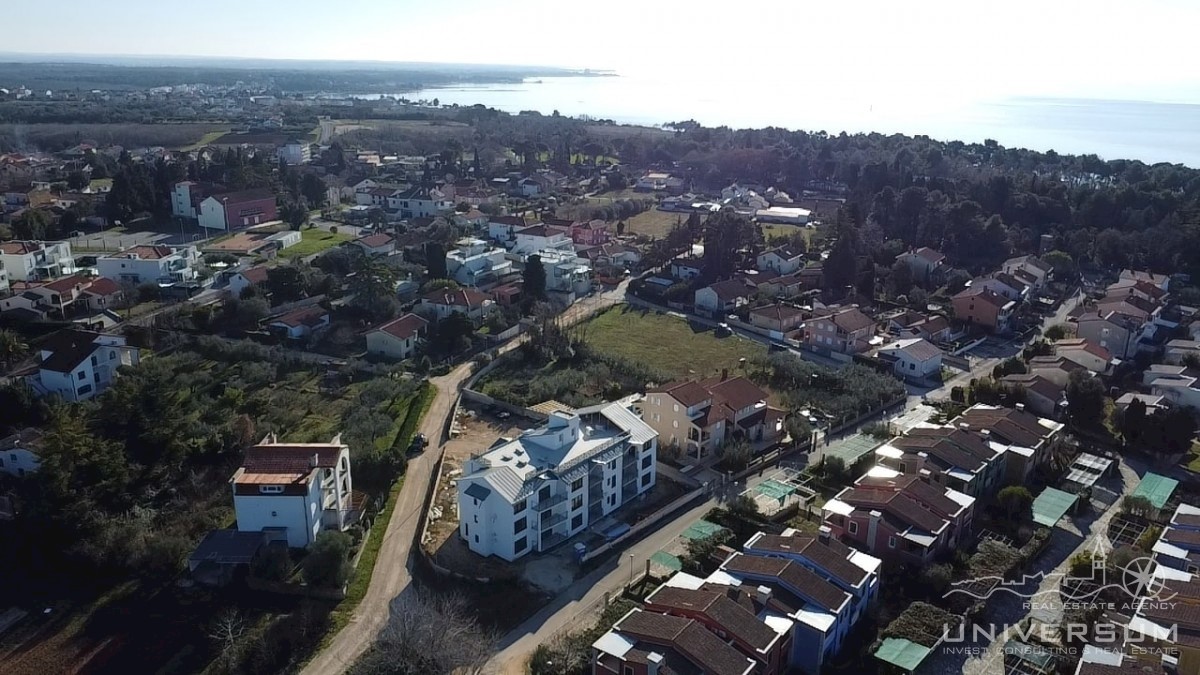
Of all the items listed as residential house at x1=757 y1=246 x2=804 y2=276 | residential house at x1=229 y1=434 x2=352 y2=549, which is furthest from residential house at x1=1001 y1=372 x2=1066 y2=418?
residential house at x1=229 y1=434 x2=352 y2=549

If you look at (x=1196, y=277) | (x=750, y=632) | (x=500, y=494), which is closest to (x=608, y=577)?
(x=500, y=494)

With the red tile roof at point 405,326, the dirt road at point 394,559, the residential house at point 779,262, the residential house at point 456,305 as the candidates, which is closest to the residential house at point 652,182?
the residential house at point 779,262

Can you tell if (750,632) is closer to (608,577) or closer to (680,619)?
(680,619)

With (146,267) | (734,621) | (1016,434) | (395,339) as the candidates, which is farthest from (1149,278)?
(146,267)

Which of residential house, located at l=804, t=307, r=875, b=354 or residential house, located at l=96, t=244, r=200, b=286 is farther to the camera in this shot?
residential house, located at l=96, t=244, r=200, b=286

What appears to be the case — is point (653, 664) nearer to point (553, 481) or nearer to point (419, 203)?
point (553, 481)

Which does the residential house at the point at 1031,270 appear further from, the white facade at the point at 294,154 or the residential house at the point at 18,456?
the white facade at the point at 294,154

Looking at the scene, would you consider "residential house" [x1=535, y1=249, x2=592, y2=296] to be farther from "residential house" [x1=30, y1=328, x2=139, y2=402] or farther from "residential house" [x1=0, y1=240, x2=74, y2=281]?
"residential house" [x1=0, y1=240, x2=74, y2=281]
